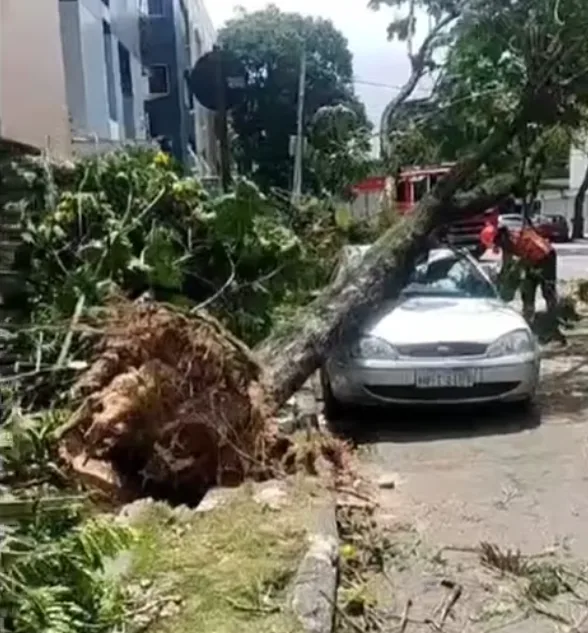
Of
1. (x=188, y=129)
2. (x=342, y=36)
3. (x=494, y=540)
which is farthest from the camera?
(x=342, y=36)

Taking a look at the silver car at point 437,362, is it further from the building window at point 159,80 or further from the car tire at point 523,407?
the building window at point 159,80

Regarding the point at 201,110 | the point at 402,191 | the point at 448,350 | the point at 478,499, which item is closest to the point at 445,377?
the point at 448,350

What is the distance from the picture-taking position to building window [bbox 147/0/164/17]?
95.2ft

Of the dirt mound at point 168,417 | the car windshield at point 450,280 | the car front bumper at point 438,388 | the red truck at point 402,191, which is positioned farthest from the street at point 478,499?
the red truck at point 402,191

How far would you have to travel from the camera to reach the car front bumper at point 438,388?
9.51 metres

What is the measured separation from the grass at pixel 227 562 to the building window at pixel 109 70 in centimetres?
1293

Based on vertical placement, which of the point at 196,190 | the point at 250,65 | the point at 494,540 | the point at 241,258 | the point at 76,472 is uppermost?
the point at 250,65

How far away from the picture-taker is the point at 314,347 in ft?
31.6

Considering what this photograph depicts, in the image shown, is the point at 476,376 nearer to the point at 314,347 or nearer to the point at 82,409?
the point at 314,347

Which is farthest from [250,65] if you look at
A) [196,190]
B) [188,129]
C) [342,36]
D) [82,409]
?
[82,409]

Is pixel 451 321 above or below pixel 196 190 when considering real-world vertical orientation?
below

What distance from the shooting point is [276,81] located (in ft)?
133

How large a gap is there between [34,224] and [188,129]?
22322mm

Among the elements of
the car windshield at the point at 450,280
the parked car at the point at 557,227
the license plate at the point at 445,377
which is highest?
the car windshield at the point at 450,280
